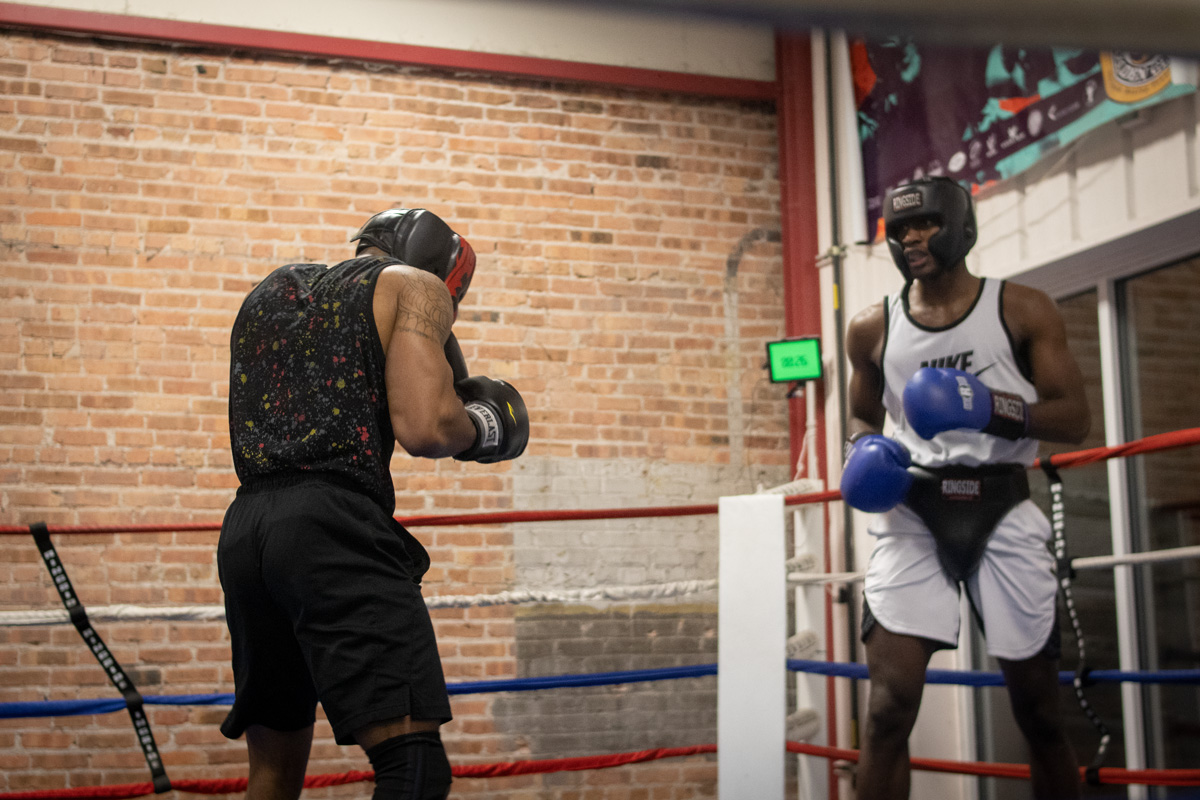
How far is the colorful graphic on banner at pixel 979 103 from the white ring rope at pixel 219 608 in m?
1.72

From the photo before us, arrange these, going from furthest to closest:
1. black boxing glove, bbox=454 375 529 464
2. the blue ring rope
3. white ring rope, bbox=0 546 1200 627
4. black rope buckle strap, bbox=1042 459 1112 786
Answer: white ring rope, bbox=0 546 1200 627 < the blue ring rope < black rope buckle strap, bbox=1042 459 1112 786 < black boxing glove, bbox=454 375 529 464

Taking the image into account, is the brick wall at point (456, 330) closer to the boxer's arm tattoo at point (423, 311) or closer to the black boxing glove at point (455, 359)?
the black boxing glove at point (455, 359)

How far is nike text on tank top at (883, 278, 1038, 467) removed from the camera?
2219mm

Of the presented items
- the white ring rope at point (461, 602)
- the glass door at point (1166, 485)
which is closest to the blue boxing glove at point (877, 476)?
the white ring rope at point (461, 602)

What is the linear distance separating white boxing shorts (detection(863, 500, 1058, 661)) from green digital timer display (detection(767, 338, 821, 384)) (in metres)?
2.05

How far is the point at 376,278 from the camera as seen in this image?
5.47ft

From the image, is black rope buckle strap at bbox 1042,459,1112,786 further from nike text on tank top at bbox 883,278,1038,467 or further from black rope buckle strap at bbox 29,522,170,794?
black rope buckle strap at bbox 29,522,170,794

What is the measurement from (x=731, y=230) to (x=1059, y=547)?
Result: 102 inches

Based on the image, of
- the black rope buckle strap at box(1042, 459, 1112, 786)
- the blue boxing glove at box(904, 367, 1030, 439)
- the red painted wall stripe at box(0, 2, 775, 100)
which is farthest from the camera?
the red painted wall stripe at box(0, 2, 775, 100)

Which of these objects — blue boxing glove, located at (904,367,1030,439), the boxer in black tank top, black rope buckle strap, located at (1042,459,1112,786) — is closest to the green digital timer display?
black rope buckle strap, located at (1042,459,1112,786)

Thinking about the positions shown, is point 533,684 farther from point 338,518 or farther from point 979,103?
point 979,103

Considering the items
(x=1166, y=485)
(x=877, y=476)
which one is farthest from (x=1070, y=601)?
(x=1166, y=485)

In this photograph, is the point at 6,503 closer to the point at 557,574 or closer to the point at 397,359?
the point at 557,574

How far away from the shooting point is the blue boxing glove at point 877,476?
213 cm
